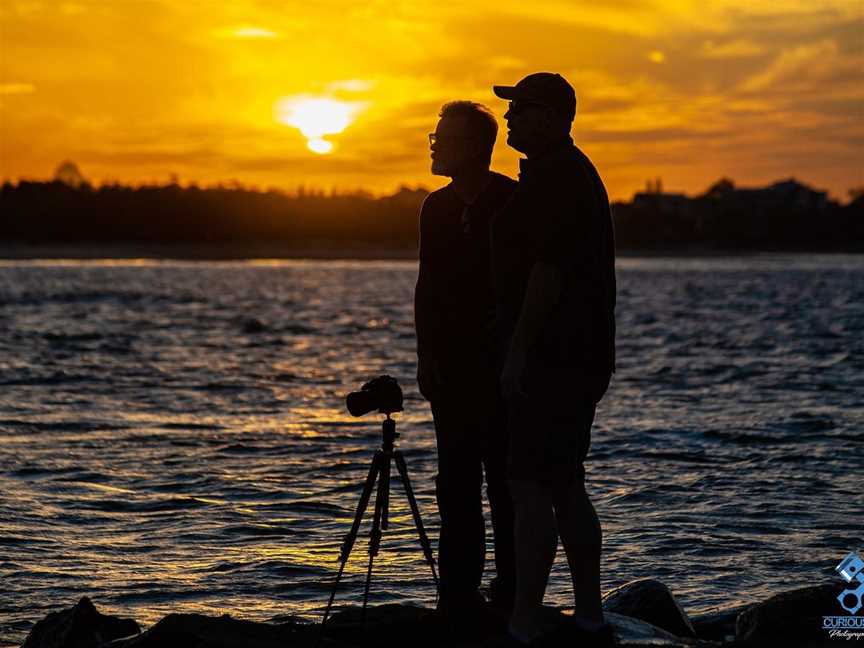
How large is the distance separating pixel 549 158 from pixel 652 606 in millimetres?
2506

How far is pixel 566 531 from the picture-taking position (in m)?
5.63

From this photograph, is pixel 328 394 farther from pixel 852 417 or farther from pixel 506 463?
pixel 506 463

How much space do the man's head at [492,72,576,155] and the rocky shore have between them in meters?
2.04

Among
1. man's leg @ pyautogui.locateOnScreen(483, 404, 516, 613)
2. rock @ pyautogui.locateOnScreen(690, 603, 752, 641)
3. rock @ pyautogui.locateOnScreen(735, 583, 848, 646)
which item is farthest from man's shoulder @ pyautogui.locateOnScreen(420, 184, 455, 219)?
rock @ pyautogui.locateOnScreen(690, 603, 752, 641)

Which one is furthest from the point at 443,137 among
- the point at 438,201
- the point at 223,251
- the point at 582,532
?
the point at 223,251

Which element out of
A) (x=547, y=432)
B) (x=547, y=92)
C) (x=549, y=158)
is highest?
(x=547, y=92)

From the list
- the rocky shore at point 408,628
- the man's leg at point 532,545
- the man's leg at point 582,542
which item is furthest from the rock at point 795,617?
the man's leg at point 532,545

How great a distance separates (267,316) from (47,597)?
40265 millimetres

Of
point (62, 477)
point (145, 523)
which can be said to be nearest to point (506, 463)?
point (145, 523)

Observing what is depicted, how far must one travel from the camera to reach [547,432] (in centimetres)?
543

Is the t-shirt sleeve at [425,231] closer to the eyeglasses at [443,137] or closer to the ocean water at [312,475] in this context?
the eyeglasses at [443,137]

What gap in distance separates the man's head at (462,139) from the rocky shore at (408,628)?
79.3 inches

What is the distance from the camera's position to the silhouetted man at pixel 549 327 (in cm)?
543

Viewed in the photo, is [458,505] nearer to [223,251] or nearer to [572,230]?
[572,230]
